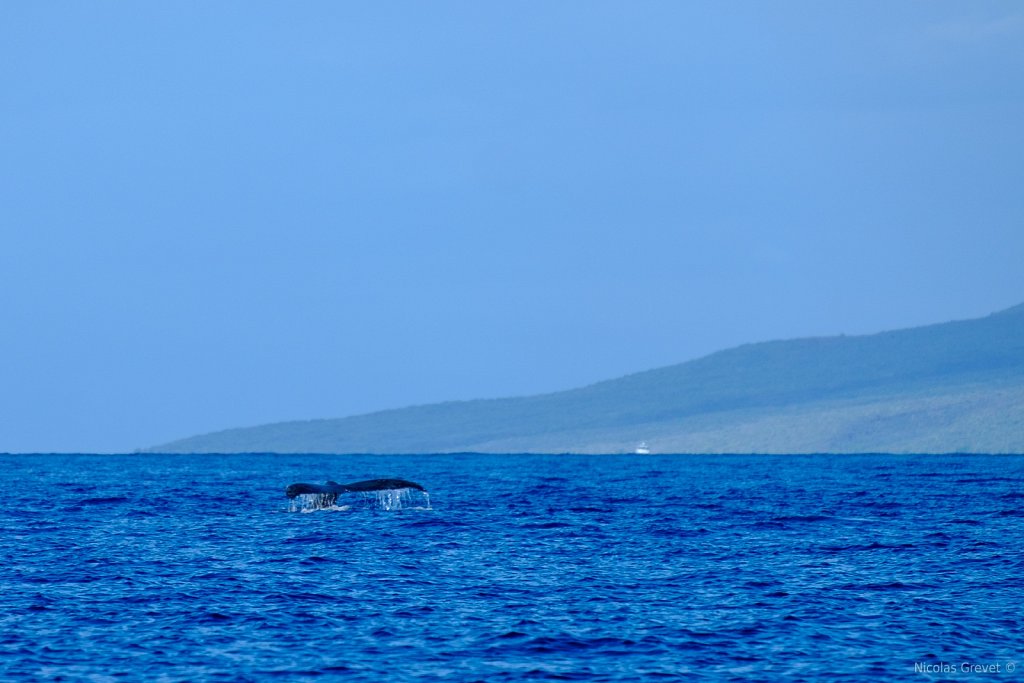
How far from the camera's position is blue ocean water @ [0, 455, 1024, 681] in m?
25.7

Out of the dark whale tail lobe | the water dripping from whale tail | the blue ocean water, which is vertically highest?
the dark whale tail lobe

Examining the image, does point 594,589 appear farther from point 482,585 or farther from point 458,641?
point 458,641

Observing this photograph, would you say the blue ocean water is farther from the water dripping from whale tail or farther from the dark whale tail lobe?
the dark whale tail lobe

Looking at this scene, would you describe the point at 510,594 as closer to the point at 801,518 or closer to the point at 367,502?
the point at 801,518

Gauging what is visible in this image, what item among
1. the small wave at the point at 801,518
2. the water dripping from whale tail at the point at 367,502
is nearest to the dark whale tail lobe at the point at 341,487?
the water dripping from whale tail at the point at 367,502

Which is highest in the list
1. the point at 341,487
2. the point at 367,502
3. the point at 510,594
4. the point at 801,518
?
the point at 341,487

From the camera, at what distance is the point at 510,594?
3394cm

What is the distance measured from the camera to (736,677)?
968 inches

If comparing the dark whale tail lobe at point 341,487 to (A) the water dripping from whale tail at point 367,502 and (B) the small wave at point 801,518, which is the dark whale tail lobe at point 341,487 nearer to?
(A) the water dripping from whale tail at point 367,502

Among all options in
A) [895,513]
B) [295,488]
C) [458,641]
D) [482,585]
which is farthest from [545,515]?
[458,641]

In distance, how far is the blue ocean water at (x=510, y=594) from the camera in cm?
2569

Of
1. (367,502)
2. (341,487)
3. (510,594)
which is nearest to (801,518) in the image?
(341,487)

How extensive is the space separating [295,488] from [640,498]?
68.3ft

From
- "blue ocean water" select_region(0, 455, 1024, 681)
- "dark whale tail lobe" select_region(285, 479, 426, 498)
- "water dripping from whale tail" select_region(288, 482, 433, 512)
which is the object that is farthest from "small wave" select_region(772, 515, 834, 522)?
"dark whale tail lobe" select_region(285, 479, 426, 498)
